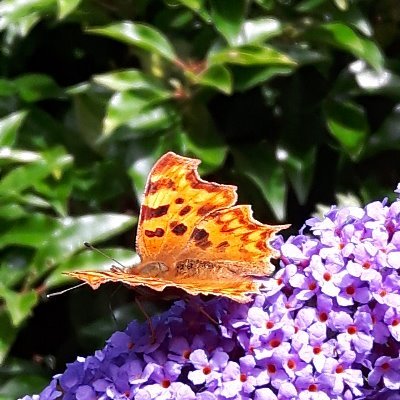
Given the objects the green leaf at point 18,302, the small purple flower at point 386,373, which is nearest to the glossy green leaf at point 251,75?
the green leaf at point 18,302

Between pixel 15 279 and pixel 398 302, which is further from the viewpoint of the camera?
pixel 15 279

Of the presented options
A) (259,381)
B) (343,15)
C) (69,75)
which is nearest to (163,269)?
(259,381)

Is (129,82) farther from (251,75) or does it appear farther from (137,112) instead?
(251,75)

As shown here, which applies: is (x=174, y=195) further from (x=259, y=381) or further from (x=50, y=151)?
(x=50, y=151)

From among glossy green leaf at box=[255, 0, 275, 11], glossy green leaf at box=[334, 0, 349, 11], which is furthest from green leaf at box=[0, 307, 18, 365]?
glossy green leaf at box=[334, 0, 349, 11]

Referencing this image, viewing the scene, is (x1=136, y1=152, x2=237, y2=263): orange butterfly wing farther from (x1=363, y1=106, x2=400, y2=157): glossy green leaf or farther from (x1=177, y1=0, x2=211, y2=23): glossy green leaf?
(x1=363, y1=106, x2=400, y2=157): glossy green leaf

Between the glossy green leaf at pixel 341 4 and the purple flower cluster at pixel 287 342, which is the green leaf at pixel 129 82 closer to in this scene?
the glossy green leaf at pixel 341 4
